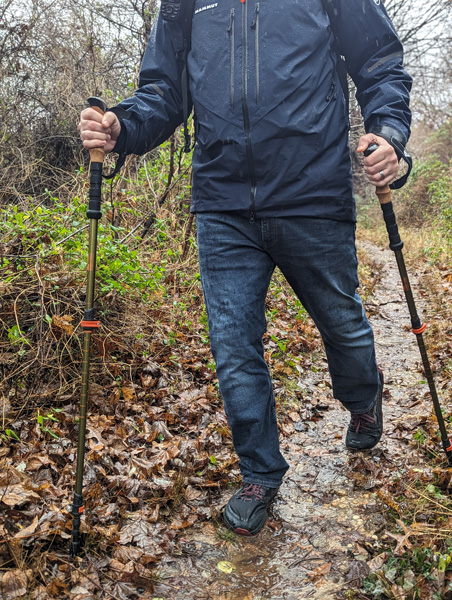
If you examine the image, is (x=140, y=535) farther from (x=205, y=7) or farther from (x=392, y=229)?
(x=205, y=7)

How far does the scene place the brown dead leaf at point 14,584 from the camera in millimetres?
1971

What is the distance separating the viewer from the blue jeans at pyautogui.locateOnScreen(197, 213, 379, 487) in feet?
8.21

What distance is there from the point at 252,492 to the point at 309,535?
1.09ft

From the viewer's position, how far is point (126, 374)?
13.2ft

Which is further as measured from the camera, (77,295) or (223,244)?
(77,295)

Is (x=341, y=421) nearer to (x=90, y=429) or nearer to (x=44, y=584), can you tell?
Answer: (x=90, y=429)

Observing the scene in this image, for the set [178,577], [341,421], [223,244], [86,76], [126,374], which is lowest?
[178,577]

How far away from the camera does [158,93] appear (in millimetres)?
2729

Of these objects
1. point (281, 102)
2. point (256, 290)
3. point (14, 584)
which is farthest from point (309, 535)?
point (281, 102)

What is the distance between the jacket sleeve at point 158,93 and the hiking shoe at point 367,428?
193cm

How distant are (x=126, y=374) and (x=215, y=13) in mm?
2553

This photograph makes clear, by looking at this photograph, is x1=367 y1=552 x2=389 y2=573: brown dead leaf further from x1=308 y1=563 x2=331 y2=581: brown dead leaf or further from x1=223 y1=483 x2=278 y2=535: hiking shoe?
x1=223 y1=483 x2=278 y2=535: hiking shoe

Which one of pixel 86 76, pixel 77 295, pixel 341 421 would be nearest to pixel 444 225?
pixel 86 76

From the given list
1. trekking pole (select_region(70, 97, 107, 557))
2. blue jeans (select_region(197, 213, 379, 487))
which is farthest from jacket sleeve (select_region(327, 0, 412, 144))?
trekking pole (select_region(70, 97, 107, 557))
